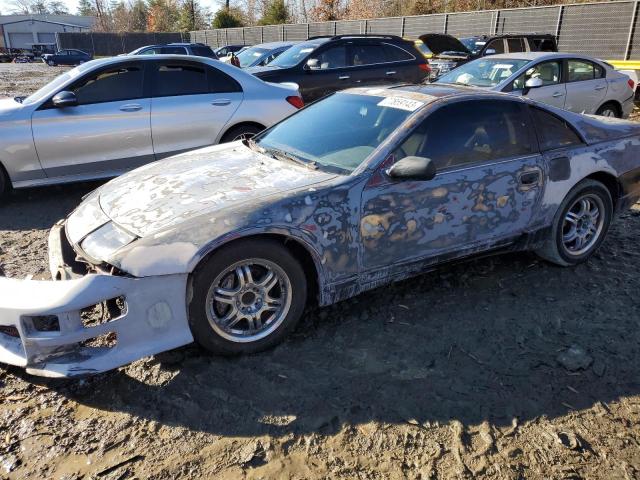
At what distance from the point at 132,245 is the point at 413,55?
907cm

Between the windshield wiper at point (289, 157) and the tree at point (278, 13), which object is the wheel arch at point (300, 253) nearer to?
the windshield wiper at point (289, 157)

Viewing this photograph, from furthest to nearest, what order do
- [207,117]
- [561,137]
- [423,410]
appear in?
[207,117] → [561,137] → [423,410]

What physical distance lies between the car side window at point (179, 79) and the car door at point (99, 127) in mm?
209

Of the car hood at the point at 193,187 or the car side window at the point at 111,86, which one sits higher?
the car side window at the point at 111,86

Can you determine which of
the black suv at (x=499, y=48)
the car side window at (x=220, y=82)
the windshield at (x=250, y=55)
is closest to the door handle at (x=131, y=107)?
the car side window at (x=220, y=82)

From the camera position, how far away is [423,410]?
106 inches

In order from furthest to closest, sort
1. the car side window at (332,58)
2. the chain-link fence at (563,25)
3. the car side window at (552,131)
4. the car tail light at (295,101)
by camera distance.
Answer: the chain-link fence at (563,25), the car side window at (332,58), the car tail light at (295,101), the car side window at (552,131)

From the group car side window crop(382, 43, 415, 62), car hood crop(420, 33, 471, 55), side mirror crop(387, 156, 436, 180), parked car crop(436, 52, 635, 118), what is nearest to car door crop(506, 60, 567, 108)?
parked car crop(436, 52, 635, 118)

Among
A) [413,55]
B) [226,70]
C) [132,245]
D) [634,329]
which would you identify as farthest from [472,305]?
[413,55]

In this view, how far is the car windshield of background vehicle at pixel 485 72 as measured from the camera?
836 cm

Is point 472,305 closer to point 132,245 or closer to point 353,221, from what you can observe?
point 353,221

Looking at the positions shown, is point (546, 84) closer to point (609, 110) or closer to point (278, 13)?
point (609, 110)

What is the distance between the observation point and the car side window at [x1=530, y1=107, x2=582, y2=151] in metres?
4.00

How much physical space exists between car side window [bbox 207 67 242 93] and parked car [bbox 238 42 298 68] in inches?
273
